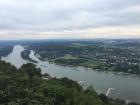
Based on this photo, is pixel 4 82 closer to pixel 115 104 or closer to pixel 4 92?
pixel 4 92

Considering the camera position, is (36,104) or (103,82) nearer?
(36,104)

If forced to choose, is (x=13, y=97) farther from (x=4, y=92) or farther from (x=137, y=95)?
(x=137, y=95)

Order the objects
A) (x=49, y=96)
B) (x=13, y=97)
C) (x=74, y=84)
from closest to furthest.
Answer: (x=13, y=97) → (x=49, y=96) → (x=74, y=84)

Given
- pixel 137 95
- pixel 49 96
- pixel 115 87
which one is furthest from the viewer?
pixel 115 87

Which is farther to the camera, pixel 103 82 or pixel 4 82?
pixel 103 82

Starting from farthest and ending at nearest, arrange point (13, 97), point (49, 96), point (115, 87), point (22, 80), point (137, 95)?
point (115, 87) < point (137, 95) < point (22, 80) < point (49, 96) < point (13, 97)

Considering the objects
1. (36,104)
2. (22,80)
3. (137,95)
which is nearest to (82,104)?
(36,104)

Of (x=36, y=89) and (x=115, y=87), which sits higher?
(x=36, y=89)

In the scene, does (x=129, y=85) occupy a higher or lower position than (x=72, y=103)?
lower

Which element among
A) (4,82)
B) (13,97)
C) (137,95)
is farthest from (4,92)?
(137,95)
